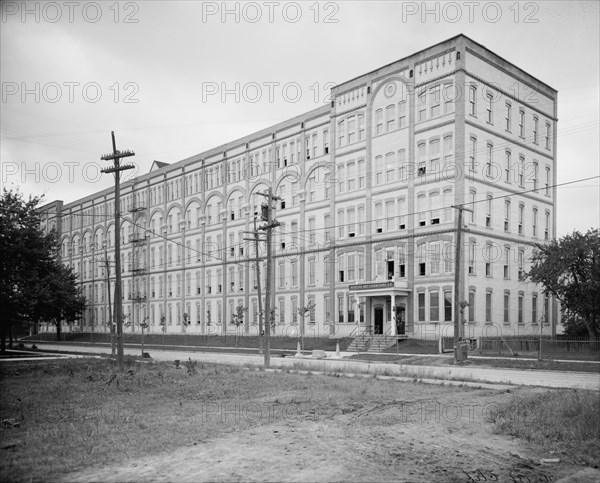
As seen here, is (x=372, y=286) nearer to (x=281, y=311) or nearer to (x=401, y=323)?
(x=401, y=323)

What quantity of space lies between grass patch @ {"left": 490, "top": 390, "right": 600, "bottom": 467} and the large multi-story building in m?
23.8

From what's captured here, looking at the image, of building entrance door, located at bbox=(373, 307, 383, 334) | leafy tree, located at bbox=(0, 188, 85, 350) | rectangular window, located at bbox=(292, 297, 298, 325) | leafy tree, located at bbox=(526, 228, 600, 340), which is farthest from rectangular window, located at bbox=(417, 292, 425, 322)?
leafy tree, located at bbox=(0, 188, 85, 350)

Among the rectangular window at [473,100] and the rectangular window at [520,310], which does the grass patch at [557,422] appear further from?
the rectangular window at [520,310]

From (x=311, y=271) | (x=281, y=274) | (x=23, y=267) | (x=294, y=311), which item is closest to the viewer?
(x=23, y=267)

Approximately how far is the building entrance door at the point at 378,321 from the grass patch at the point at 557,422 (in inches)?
1247

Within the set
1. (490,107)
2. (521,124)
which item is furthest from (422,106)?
(521,124)

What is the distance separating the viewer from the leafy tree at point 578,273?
120ft

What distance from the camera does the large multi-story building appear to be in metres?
42.8

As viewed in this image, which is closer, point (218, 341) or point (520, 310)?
point (520, 310)

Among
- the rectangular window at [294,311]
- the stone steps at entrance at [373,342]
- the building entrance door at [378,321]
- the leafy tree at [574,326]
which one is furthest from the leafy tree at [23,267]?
the leafy tree at [574,326]

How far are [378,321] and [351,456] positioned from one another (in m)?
38.6

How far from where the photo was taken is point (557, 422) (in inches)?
467

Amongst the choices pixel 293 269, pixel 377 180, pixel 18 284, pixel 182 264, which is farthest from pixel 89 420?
pixel 182 264

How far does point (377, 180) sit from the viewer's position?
4803 centimetres
